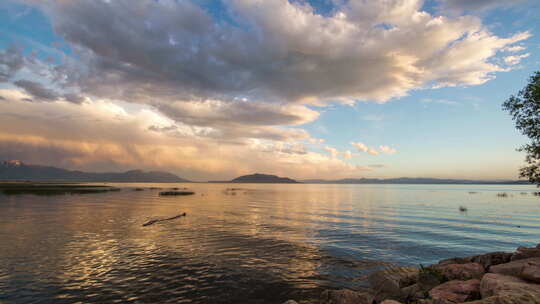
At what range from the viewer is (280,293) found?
622 inches

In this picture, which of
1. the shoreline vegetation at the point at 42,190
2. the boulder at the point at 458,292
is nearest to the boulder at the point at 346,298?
the boulder at the point at 458,292

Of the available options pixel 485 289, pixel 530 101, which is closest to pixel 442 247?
pixel 530 101

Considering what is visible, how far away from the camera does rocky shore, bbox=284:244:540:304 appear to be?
10516 mm

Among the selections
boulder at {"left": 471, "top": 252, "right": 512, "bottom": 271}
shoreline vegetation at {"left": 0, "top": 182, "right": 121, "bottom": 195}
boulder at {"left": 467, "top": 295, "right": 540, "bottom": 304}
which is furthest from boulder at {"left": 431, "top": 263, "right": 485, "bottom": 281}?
shoreline vegetation at {"left": 0, "top": 182, "right": 121, "bottom": 195}

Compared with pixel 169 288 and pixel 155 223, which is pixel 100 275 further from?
pixel 155 223

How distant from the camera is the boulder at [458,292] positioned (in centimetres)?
1205

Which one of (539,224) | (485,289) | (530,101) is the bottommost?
(539,224)

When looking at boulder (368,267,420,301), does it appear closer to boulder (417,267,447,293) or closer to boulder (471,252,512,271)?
boulder (417,267,447,293)

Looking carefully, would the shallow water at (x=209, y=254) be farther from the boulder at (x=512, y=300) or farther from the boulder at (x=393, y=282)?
the boulder at (x=512, y=300)

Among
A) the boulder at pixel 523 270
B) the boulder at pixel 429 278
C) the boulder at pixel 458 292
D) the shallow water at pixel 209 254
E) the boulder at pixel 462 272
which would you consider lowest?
the shallow water at pixel 209 254

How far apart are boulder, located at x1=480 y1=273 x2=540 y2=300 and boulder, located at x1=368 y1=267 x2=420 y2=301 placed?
3.79m

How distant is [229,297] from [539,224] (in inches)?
2094

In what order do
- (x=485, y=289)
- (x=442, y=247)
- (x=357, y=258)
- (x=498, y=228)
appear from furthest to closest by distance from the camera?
(x=498, y=228) → (x=442, y=247) → (x=357, y=258) → (x=485, y=289)

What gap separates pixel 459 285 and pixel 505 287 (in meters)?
2.64
